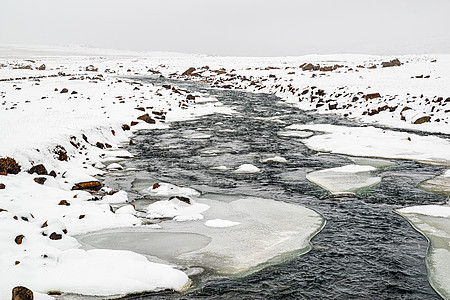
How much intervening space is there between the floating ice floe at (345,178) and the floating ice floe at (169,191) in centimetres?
261

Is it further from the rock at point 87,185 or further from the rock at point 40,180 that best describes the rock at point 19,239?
the rock at point 87,185

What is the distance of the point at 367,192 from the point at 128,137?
8691 millimetres

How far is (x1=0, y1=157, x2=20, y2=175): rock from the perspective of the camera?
6.97 m

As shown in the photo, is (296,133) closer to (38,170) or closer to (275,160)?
(275,160)

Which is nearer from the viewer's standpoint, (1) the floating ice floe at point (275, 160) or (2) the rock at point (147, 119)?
(1) the floating ice floe at point (275, 160)

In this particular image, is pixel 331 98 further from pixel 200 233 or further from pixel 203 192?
pixel 200 233

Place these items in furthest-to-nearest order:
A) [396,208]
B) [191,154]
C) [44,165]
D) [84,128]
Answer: [84,128]
[191,154]
[44,165]
[396,208]

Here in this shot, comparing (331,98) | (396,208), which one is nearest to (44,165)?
(396,208)

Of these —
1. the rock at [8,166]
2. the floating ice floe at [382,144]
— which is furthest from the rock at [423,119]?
the rock at [8,166]

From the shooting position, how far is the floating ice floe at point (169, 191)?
A: 7234 mm

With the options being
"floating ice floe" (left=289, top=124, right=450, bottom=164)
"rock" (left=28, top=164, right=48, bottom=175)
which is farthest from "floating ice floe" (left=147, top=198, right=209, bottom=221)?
"floating ice floe" (left=289, top=124, right=450, bottom=164)

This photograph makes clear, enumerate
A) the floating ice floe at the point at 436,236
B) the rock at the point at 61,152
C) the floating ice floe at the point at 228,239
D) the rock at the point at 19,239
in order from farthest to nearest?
the rock at the point at 61,152 < the floating ice floe at the point at 228,239 < the rock at the point at 19,239 < the floating ice floe at the point at 436,236

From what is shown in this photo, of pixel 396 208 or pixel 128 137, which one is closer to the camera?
pixel 396 208

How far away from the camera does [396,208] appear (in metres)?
6.46
